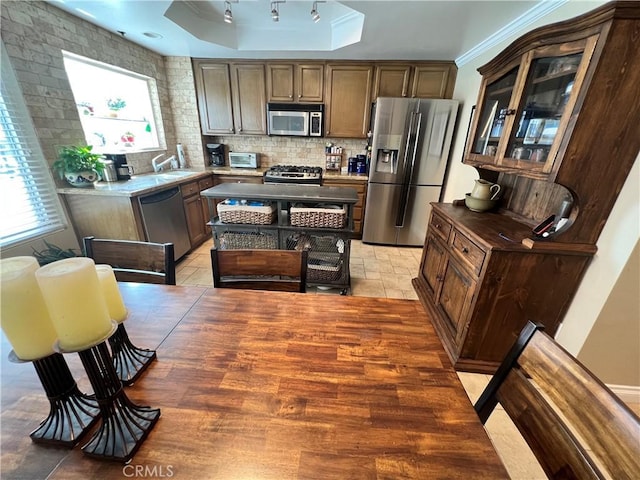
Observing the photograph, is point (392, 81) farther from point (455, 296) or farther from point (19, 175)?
point (19, 175)

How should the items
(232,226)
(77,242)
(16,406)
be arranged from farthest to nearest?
(77,242), (232,226), (16,406)

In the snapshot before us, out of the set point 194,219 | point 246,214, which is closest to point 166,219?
point 194,219

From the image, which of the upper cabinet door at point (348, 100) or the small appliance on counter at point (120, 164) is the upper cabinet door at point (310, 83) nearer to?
the upper cabinet door at point (348, 100)

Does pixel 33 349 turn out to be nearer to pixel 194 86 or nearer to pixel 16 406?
pixel 16 406

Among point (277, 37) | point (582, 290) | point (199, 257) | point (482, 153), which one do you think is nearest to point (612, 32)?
point (482, 153)

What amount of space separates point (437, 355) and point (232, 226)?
6.24 feet

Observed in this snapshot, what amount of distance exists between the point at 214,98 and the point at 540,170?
408cm

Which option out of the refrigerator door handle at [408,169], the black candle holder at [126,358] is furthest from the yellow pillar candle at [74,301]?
the refrigerator door handle at [408,169]

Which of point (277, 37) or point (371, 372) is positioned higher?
point (277, 37)

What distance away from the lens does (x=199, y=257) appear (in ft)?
10.7

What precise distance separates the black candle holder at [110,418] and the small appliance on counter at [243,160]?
155 inches

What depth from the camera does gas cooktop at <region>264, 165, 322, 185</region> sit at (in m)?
3.62

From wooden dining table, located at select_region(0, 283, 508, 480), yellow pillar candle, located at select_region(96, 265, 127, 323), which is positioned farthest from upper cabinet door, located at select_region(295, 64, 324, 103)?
yellow pillar candle, located at select_region(96, 265, 127, 323)

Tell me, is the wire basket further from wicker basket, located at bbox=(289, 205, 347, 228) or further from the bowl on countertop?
the bowl on countertop
